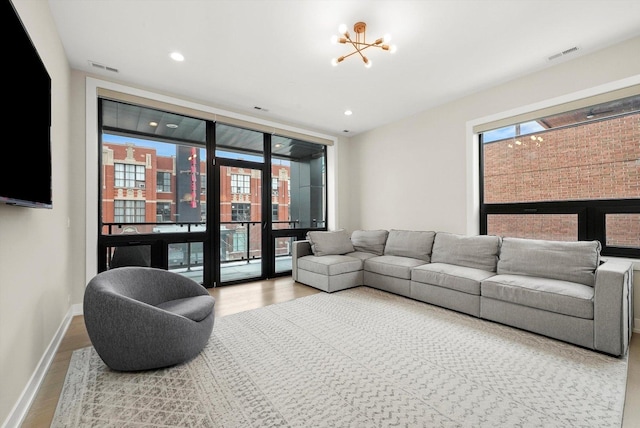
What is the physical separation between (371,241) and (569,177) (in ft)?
8.90

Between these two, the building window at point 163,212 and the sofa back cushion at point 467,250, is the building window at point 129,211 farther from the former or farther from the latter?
the sofa back cushion at point 467,250

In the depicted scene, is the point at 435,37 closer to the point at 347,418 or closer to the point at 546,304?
the point at 546,304

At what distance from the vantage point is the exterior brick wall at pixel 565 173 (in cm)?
284

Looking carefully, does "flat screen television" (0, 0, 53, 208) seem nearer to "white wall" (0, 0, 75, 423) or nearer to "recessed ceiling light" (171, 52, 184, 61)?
"white wall" (0, 0, 75, 423)

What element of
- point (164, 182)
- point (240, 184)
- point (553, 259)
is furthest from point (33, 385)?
point (553, 259)

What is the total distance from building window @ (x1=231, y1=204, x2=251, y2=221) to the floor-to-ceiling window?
0.7 inches

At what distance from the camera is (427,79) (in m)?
3.50

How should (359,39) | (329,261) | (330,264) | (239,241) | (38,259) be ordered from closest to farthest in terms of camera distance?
(38,259)
(359,39)
(330,264)
(329,261)
(239,241)

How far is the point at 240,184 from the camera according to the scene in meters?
4.62

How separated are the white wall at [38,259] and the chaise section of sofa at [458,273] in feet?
11.7

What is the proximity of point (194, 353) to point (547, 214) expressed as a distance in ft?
13.4

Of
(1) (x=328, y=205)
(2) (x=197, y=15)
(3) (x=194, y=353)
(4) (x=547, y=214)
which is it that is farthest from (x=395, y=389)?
(1) (x=328, y=205)

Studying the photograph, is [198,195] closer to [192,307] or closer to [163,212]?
[163,212]

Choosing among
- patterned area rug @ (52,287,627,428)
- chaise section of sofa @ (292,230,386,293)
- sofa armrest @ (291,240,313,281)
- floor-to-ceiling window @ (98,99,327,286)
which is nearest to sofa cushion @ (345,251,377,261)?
chaise section of sofa @ (292,230,386,293)
